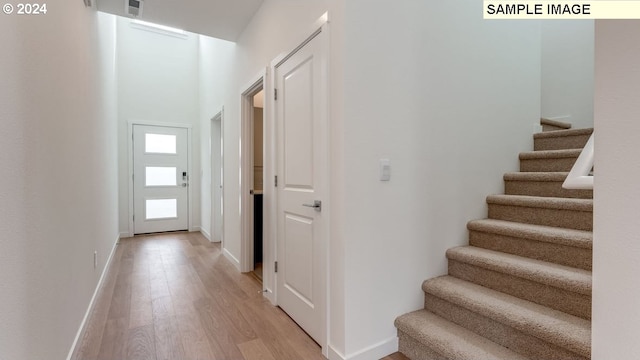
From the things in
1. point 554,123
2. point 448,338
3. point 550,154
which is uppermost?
point 554,123

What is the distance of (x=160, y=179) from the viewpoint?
5.65 meters

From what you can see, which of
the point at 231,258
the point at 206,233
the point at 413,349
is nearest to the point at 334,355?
the point at 413,349

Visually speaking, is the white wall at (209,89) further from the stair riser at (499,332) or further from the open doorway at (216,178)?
the stair riser at (499,332)

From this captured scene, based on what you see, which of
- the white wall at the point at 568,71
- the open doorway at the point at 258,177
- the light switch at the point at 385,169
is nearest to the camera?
the light switch at the point at 385,169

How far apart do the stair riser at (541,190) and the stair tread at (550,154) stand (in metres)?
0.28

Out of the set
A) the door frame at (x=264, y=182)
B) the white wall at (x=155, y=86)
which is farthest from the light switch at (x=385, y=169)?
the white wall at (x=155, y=86)

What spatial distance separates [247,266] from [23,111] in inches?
102

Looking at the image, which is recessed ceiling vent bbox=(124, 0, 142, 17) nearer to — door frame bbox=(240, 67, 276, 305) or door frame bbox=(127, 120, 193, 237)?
door frame bbox=(240, 67, 276, 305)

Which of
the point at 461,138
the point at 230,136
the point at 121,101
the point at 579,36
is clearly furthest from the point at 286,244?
the point at 121,101

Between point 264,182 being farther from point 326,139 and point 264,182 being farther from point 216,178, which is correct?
point 216,178

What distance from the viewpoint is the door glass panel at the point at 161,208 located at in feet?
18.3

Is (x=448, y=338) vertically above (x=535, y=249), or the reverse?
(x=535, y=249)

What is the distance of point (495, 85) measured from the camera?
93.8 inches

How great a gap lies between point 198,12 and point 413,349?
3.41 m
